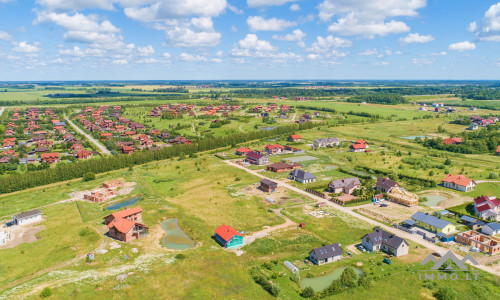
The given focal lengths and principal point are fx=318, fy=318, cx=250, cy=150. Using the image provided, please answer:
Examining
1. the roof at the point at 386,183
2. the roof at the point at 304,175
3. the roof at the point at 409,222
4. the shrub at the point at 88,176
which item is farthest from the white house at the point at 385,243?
the shrub at the point at 88,176

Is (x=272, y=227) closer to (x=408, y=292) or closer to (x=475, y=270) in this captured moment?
(x=408, y=292)

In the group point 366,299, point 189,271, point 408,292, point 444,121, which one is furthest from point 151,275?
point 444,121

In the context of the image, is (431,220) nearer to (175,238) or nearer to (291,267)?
(291,267)

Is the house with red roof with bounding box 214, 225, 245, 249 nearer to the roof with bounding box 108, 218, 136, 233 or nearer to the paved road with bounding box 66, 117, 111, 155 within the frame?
the roof with bounding box 108, 218, 136, 233

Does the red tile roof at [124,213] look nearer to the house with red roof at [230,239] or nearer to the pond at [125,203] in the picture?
the pond at [125,203]

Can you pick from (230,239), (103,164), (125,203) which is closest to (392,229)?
(230,239)

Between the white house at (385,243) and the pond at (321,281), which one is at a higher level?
the white house at (385,243)
